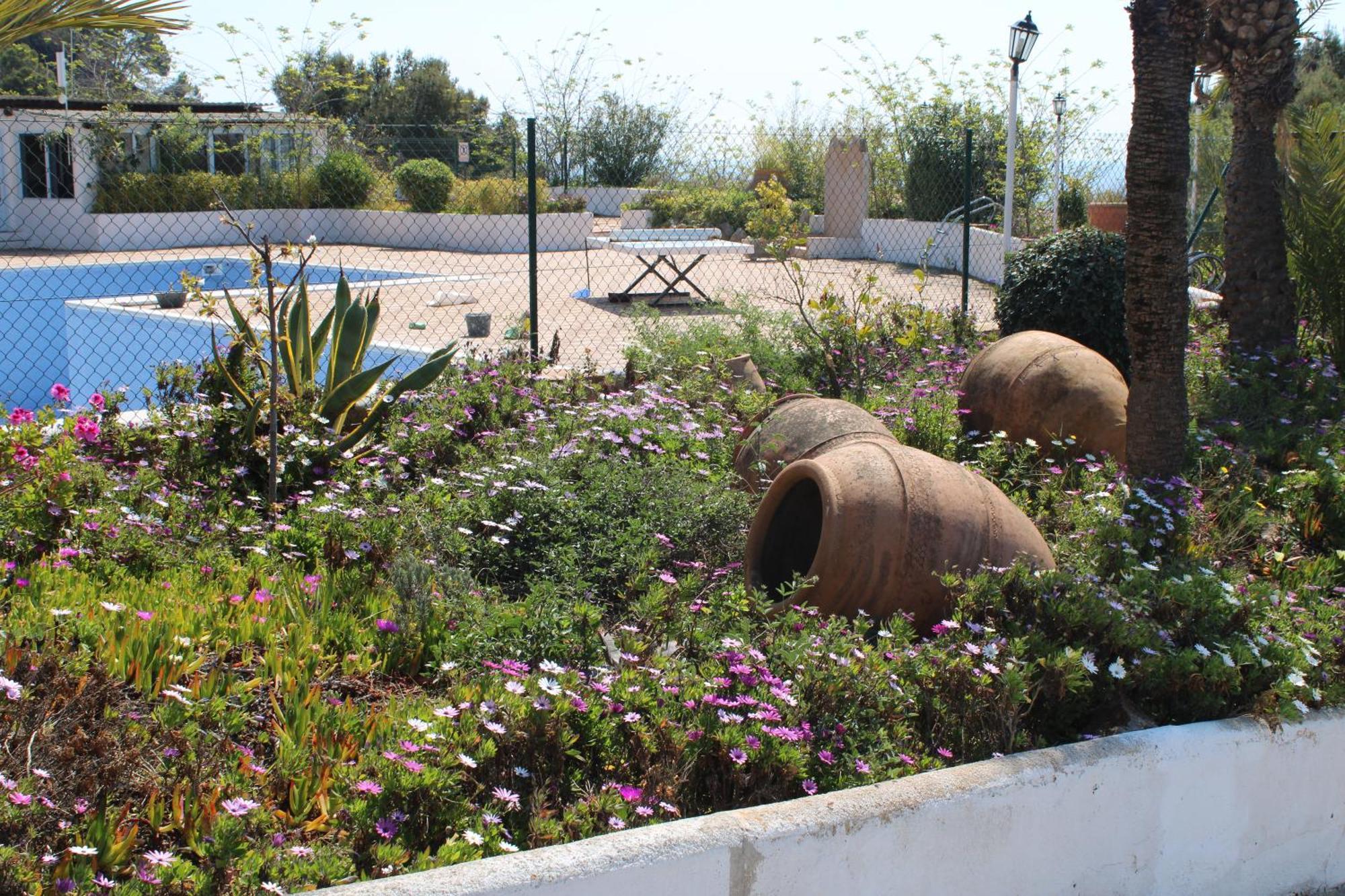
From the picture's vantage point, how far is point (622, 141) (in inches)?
1025

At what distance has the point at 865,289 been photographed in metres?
7.76

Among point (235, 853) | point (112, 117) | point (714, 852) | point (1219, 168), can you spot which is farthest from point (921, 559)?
point (112, 117)

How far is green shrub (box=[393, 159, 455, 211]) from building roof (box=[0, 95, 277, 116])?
3.38 metres

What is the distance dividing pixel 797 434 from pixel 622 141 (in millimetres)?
22051

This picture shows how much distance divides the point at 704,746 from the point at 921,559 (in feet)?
3.92

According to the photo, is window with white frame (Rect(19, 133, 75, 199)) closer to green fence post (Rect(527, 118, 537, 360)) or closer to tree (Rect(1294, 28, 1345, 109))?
green fence post (Rect(527, 118, 537, 360))

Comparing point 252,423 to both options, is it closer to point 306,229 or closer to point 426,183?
point 426,183

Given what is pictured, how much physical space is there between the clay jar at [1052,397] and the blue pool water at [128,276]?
→ 37.7 ft

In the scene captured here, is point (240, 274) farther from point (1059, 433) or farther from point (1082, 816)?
point (1082, 816)

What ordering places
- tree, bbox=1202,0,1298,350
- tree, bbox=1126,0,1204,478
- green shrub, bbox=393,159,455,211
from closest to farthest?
tree, bbox=1126,0,1204,478 → tree, bbox=1202,0,1298,350 → green shrub, bbox=393,159,455,211

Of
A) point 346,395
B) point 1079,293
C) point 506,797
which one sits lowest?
point 506,797

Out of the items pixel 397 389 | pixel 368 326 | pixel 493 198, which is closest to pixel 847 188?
pixel 493 198

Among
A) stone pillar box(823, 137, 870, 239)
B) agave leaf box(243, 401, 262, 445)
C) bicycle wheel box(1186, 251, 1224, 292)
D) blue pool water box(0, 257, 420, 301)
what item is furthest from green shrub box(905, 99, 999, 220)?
agave leaf box(243, 401, 262, 445)

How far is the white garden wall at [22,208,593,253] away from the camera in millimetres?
21609
